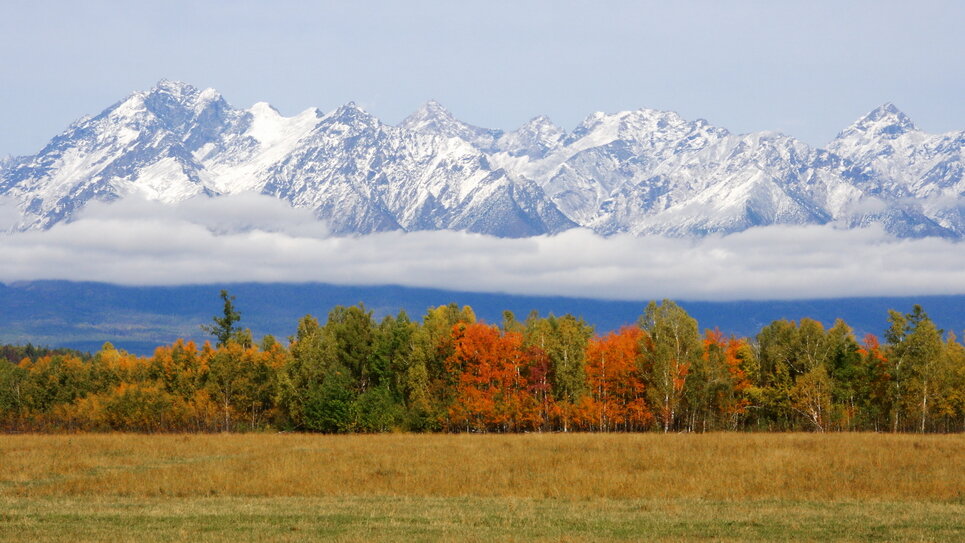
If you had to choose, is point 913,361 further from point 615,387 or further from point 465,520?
point 465,520

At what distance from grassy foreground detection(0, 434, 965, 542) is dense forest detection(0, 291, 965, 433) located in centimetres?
3526

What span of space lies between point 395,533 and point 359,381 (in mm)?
79499

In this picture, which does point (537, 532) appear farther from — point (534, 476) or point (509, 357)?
point (509, 357)

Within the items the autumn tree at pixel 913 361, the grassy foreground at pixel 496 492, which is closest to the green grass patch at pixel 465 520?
the grassy foreground at pixel 496 492

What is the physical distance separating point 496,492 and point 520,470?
304 inches

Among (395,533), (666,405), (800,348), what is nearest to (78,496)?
(395,533)

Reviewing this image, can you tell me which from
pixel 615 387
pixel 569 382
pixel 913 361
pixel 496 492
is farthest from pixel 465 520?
pixel 913 361

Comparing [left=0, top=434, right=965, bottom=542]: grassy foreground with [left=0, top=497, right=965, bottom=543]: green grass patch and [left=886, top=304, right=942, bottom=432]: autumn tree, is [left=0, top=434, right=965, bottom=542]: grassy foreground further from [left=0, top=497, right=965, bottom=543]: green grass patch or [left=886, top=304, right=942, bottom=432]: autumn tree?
[left=886, top=304, right=942, bottom=432]: autumn tree

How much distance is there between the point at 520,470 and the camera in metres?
48.1

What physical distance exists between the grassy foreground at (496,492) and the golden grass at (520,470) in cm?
13

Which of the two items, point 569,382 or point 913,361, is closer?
point 913,361

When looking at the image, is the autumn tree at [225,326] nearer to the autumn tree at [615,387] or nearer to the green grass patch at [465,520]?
the autumn tree at [615,387]

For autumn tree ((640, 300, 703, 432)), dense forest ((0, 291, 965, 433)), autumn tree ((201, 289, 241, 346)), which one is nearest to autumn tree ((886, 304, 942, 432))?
dense forest ((0, 291, 965, 433))

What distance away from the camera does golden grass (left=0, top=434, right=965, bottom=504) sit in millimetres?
40000
